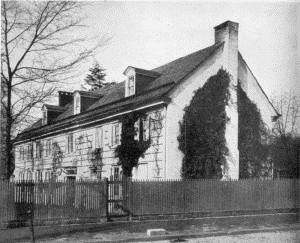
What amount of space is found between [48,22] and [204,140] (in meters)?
9.03

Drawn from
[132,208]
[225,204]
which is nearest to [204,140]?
[225,204]

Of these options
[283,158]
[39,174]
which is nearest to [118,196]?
[283,158]

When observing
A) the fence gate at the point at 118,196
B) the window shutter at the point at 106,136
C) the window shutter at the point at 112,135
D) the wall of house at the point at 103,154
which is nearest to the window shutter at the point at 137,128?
the wall of house at the point at 103,154

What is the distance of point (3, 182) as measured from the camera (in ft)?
46.9

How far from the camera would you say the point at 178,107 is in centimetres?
1936

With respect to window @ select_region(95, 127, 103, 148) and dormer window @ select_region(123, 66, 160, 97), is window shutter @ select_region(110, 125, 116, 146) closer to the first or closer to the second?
window @ select_region(95, 127, 103, 148)

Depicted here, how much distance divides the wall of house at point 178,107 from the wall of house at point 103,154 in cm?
31

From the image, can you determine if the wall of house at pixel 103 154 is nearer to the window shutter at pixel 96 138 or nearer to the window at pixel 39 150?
the window shutter at pixel 96 138

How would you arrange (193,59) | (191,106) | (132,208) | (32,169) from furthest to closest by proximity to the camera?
(32,169) < (193,59) < (191,106) < (132,208)

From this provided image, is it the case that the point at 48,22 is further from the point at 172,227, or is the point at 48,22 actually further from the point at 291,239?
the point at 291,239

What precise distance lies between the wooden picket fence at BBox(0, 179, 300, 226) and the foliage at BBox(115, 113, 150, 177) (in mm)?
3825

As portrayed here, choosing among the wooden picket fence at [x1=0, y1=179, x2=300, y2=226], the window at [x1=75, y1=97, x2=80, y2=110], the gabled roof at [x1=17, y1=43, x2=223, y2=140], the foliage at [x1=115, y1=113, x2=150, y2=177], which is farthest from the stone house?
the wooden picket fence at [x1=0, y1=179, x2=300, y2=226]

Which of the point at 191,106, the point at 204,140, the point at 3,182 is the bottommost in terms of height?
the point at 3,182

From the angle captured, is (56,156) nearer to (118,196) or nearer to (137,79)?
(137,79)
